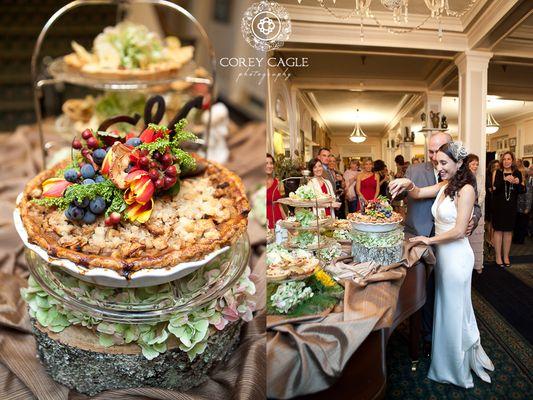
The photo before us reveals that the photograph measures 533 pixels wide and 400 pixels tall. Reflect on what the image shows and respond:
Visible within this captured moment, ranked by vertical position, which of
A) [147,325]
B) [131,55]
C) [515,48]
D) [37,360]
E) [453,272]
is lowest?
[37,360]

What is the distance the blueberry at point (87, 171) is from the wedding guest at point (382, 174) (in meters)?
0.59

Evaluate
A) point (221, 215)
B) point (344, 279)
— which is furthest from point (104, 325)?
point (344, 279)

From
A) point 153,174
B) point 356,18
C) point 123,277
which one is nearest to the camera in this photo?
point 356,18

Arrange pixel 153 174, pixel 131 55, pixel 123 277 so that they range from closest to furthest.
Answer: pixel 123 277 < pixel 153 174 < pixel 131 55

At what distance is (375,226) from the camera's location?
75 cm

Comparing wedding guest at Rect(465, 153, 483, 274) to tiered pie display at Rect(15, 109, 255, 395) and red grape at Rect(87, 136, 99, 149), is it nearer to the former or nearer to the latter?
tiered pie display at Rect(15, 109, 255, 395)

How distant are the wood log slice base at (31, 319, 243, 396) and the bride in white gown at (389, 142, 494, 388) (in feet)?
1.54

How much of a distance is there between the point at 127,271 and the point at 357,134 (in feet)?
1.52

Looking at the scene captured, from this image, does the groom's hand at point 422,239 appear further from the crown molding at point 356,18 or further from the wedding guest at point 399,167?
the crown molding at point 356,18

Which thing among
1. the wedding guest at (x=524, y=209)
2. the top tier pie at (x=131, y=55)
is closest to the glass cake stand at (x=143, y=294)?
the wedding guest at (x=524, y=209)

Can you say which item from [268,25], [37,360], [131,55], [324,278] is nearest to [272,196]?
[324,278]

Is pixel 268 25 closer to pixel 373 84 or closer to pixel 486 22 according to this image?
pixel 373 84

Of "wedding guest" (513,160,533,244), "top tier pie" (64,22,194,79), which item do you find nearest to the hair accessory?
"wedding guest" (513,160,533,244)

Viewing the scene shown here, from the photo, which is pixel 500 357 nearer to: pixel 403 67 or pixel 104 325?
pixel 403 67
